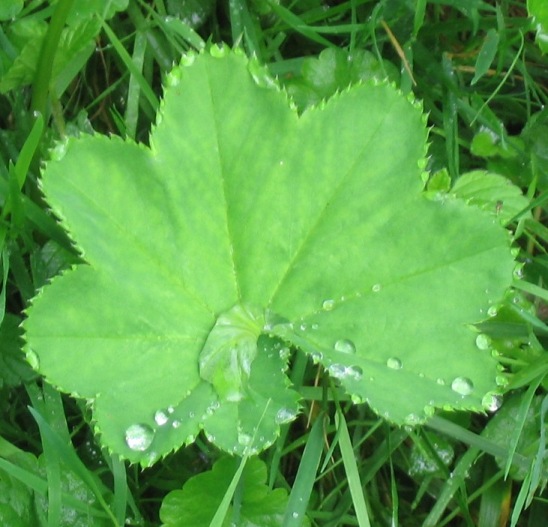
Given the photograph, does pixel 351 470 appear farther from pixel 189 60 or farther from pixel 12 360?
pixel 189 60

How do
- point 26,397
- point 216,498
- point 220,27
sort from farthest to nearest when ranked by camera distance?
point 220,27, point 26,397, point 216,498

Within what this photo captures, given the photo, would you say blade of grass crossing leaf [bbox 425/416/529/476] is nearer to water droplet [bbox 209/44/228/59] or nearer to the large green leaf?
the large green leaf

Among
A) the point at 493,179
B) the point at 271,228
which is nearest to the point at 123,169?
the point at 271,228

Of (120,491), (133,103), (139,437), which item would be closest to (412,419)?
(139,437)

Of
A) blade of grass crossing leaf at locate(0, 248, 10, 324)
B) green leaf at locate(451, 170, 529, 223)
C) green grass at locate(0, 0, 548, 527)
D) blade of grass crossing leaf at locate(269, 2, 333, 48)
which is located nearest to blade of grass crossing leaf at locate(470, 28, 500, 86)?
green grass at locate(0, 0, 548, 527)

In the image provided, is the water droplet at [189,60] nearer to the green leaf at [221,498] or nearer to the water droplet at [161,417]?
the water droplet at [161,417]

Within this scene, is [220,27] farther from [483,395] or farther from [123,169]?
[483,395]

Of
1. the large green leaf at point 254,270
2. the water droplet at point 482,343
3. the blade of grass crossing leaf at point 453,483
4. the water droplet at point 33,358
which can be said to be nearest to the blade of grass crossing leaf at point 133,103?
the large green leaf at point 254,270
